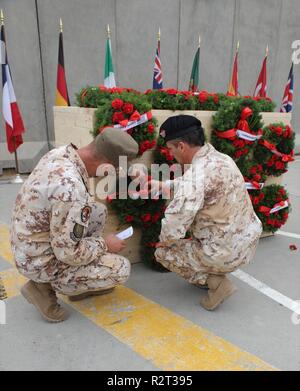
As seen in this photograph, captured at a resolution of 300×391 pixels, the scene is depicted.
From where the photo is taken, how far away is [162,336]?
206 cm

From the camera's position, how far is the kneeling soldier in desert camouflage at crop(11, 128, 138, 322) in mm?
1812

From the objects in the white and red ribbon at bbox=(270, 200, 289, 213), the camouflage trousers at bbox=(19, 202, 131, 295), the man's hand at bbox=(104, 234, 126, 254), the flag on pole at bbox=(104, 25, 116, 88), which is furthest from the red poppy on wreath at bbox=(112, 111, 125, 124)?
the flag on pole at bbox=(104, 25, 116, 88)

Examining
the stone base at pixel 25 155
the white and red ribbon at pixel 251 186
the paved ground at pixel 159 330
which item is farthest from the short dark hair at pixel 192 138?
the stone base at pixel 25 155

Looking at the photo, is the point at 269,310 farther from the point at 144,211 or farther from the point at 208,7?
the point at 208,7

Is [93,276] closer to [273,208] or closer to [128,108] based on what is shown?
[128,108]

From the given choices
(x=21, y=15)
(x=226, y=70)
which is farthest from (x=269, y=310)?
(x=226, y=70)

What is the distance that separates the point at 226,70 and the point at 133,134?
25.6ft

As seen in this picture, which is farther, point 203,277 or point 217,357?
point 203,277

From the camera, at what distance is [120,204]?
269cm

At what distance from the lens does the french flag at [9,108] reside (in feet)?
17.9

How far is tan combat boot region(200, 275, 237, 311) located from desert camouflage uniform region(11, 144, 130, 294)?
0.69 meters

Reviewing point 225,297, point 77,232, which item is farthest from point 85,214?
point 225,297

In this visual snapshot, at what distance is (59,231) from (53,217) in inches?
3.4

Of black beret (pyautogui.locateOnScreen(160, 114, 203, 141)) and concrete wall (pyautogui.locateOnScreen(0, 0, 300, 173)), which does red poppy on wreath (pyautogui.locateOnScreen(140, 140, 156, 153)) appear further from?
concrete wall (pyautogui.locateOnScreen(0, 0, 300, 173))
